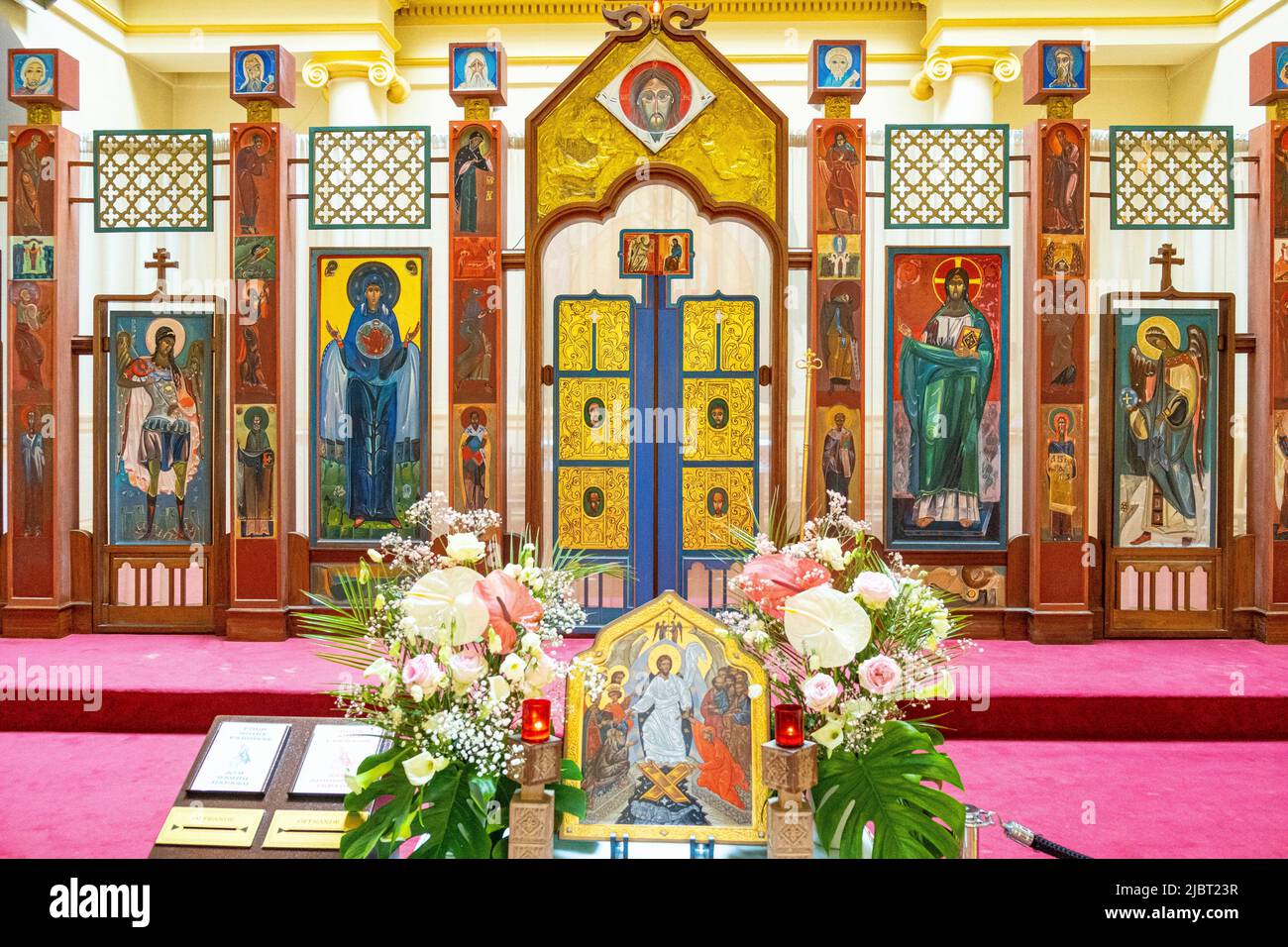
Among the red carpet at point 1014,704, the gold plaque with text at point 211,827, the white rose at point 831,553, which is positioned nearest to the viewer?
the white rose at point 831,553

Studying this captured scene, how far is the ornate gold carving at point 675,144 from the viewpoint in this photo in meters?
7.05

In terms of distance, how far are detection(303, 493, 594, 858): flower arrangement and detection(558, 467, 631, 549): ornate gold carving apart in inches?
184

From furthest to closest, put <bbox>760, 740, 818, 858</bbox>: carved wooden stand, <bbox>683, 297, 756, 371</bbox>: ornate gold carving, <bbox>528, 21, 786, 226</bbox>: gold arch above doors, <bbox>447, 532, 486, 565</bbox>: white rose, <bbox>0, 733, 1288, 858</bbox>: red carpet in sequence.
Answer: <bbox>683, 297, 756, 371</bbox>: ornate gold carving
<bbox>528, 21, 786, 226</bbox>: gold arch above doors
<bbox>0, 733, 1288, 858</bbox>: red carpet
<bbox>447, 532, 486, 565</bbox>: white rose
<bbox>760, 740, 818, 858</bbox>: carved wooden stand

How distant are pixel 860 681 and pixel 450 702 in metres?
0.94

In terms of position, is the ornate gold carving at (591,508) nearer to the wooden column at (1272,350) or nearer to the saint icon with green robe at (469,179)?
the saint icon with green robe at (469,179)

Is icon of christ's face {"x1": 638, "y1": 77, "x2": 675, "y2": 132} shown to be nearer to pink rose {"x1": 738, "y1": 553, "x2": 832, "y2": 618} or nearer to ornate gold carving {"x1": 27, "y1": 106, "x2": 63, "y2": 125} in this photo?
ornate gold carving {"x1": 27, "y1": 106, "x2": 63, "y2": 125}

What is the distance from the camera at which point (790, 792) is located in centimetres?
230

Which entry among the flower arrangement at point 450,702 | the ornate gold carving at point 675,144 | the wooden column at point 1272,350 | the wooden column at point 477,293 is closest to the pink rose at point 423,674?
the flower arrangement at point 450,702

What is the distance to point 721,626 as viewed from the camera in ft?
8.84

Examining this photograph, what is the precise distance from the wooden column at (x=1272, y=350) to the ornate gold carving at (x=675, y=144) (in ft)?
10.6

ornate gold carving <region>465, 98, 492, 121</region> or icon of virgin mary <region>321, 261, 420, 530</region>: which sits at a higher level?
ornate gold carving <region>465, 98, 492, 121</region>

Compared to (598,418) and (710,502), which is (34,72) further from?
(710,502)

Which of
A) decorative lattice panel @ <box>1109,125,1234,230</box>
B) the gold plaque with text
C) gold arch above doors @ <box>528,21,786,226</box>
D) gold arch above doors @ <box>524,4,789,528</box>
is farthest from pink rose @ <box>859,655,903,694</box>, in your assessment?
decorative lattice panel @ <box>1109,125,1234,230</box>

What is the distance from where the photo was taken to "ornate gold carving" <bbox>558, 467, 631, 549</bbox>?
7.24 metres
